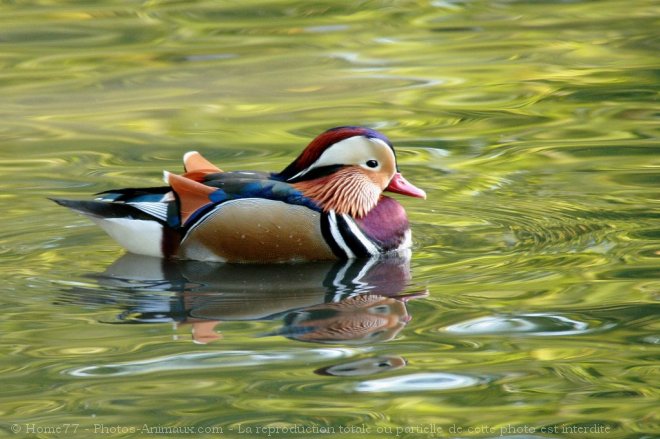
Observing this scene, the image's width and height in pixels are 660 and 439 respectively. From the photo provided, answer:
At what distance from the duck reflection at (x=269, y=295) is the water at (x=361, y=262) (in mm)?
21

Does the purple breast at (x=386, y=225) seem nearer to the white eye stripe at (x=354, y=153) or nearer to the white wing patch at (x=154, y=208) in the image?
the white eye stripe at (x=354, y=153)

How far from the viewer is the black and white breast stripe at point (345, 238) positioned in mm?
8273

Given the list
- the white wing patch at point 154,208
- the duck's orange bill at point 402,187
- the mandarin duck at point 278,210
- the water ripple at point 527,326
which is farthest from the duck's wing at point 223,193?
the water ripple at point 527,326

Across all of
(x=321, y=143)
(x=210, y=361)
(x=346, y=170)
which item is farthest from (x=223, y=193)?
(x=210, y=361)

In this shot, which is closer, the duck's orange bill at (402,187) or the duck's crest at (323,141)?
the duck's crest at (323,141)

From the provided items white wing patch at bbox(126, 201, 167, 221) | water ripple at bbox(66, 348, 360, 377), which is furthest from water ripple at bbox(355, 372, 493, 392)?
white wing patch at bbox(126, 201, 167, 221)

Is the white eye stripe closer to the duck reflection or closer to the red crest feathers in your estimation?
the red crest feathers

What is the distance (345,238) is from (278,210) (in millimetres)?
432

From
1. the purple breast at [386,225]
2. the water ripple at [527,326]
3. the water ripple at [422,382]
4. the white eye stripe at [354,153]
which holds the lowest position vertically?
the water ripple at [527,326]

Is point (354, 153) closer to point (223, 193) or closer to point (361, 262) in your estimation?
point (361, 262)

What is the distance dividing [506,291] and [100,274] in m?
2.28

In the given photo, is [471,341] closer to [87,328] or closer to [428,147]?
[87,328]

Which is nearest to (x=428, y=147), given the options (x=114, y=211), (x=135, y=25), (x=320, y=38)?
(x=114, y=211)

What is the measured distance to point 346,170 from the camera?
854cm
